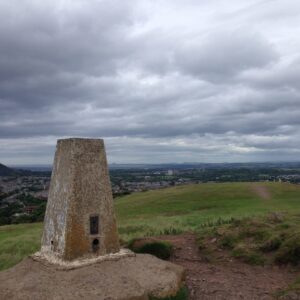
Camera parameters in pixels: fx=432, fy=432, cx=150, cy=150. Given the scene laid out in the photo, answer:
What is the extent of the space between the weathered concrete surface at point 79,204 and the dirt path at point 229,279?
2.65 m

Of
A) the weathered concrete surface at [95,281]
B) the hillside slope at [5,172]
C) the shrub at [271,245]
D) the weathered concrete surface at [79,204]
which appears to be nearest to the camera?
the weathered concrete surface at [95,281]

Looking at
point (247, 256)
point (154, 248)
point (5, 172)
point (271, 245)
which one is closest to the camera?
point (247, 256)

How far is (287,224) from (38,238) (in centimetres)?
1191

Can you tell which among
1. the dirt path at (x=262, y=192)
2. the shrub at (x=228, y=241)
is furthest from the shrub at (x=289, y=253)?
the dirt path at (x=262, y=192)

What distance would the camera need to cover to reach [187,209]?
109 feet

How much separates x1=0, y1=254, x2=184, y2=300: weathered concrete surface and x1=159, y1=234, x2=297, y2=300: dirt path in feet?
2.62

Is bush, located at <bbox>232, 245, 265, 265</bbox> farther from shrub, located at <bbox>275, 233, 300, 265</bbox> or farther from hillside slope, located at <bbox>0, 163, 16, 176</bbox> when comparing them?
hillside slope, located at <bbox>0, 163, 16, 176</bbox>

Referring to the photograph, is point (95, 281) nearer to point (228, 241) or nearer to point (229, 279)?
point (229, 279)

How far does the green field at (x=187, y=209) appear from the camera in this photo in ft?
71.1

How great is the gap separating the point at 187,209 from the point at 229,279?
2053 centimetres

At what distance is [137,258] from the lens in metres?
12.4

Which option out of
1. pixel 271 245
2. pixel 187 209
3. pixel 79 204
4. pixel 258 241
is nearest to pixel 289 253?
pixel 271 245

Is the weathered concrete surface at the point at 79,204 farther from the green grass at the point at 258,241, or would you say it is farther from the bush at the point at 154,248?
the green grass at the point at 258,241

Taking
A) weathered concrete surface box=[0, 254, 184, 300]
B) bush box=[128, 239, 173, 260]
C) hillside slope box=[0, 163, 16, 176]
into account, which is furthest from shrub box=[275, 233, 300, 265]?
hillside slope box=[0, 163, 16, 176]
